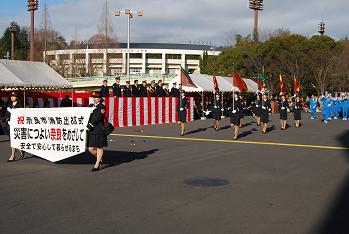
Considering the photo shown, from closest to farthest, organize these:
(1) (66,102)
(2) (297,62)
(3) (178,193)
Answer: (3) (178,193), (1) (66,102), (2) (297,62)

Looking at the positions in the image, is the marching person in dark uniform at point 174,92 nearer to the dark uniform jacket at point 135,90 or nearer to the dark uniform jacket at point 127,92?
the dark uniform jacket at point 135,90

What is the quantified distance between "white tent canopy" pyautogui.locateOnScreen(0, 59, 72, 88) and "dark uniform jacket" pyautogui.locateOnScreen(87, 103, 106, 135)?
36.1 ft

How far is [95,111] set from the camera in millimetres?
10484

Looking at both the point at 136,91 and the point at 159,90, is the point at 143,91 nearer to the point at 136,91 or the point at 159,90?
the point at 136,91

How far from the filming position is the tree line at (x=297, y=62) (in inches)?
2245

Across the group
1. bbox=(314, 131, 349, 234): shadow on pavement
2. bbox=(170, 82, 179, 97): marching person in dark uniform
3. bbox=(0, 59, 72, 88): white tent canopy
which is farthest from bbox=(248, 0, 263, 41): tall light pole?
bbox=(314, 131, 349, 234): shadow on pavement

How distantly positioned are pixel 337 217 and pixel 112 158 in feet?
23.5

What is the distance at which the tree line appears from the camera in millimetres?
57031

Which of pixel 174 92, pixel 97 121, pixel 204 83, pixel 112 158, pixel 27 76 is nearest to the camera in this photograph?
pixel 97 121

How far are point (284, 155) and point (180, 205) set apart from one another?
6.78 meters

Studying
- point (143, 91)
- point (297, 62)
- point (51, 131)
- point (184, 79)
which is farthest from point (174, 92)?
point (297, 62)

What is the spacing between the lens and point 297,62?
57.2 m

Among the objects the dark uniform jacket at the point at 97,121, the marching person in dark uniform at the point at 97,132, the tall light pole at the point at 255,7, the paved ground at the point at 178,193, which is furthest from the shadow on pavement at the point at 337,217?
the tall light pole at the point at 255,7

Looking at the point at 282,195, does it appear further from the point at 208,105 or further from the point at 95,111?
the point at 208,105
